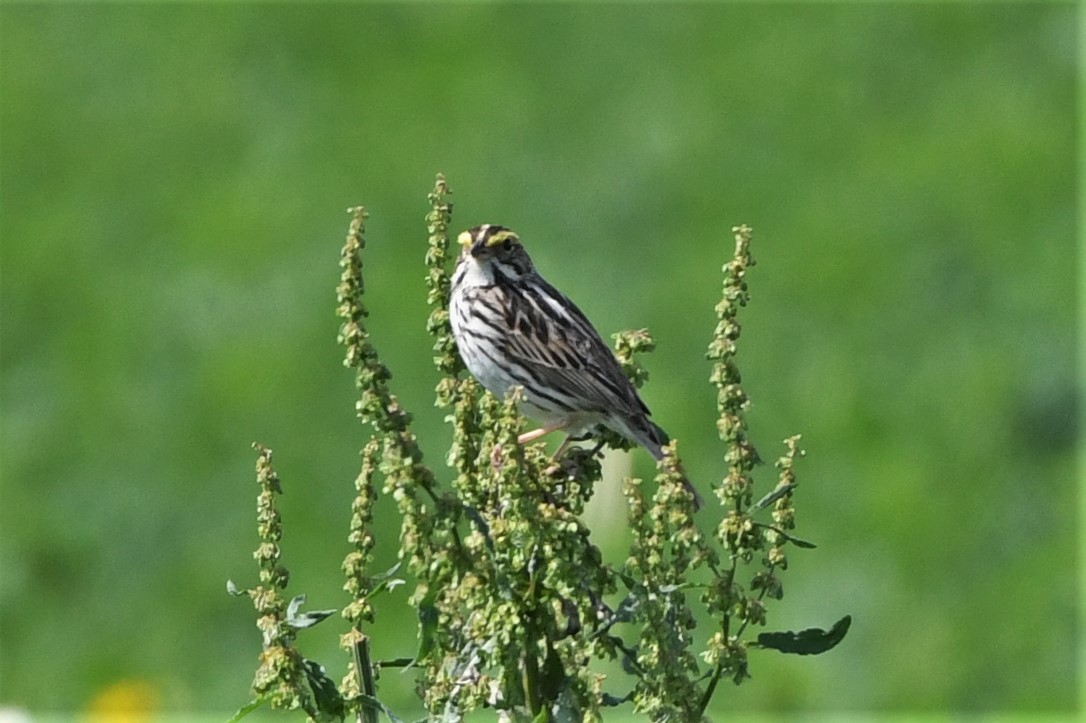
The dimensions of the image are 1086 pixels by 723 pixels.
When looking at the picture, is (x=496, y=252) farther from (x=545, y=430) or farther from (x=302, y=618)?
(x=302, y=618)

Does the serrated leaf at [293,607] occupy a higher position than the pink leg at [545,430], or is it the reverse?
the pink leg at [545,430]

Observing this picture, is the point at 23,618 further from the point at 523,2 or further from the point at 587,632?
the point at 587,632

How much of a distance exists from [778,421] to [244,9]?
5003 mm

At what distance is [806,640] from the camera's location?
9.80 ft

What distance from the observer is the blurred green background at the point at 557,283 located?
887 cm

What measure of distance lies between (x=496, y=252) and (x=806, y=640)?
2553mm

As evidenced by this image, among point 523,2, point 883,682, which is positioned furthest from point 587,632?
point 523,2

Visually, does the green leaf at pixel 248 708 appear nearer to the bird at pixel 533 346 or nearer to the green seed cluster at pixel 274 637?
the green seed cluster at pixel 274 637

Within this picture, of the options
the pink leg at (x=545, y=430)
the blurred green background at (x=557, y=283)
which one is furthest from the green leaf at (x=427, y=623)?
the blurred green background at (x=557, y=283)

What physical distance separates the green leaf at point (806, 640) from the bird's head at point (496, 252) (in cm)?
245

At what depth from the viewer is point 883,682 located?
27.7ft

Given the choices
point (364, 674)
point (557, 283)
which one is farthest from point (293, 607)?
point (557, 283)

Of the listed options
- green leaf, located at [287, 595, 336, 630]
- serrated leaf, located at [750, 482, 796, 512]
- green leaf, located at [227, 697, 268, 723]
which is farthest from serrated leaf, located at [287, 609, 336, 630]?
serrated leaf, located at [750, 482, 796, 512]

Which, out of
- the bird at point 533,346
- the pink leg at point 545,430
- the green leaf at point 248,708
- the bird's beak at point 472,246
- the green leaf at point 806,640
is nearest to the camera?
the green leaf at point 248,708
